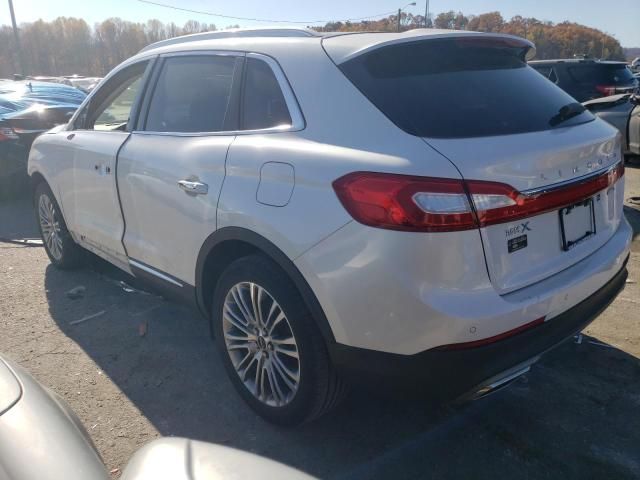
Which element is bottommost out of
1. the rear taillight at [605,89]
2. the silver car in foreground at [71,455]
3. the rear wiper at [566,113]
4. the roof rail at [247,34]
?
the silver car in foreground at [71,455]

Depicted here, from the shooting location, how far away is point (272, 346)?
9.33ft

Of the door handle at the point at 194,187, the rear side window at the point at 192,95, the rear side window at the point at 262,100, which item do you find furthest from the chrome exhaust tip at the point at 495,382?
the rear side window at the point at 192,95

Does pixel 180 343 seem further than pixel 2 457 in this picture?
Yes

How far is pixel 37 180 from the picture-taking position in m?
5.22

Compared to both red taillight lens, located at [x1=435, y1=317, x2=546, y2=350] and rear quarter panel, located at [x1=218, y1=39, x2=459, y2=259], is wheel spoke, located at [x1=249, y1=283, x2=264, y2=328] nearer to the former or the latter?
rear quarter panel, located at [x1=218, y1=39, x2=459, y2=259]

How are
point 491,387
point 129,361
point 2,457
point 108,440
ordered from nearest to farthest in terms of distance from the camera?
point 2,457, point 491,387, point 108,440, point 129,361

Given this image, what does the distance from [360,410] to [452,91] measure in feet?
5.48

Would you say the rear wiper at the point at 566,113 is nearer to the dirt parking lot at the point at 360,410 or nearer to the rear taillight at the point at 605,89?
the dirt parking lot at the point at 360,410

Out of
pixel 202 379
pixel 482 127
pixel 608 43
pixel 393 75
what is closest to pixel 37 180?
pixel 202 379

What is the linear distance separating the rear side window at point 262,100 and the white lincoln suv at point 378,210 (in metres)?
0.01

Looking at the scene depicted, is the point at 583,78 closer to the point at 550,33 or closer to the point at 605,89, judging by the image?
the point at 605,89

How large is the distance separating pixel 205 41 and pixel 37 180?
102 inches

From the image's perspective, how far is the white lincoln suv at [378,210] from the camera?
2.18 m

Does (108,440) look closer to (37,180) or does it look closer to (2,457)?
(2,457)
